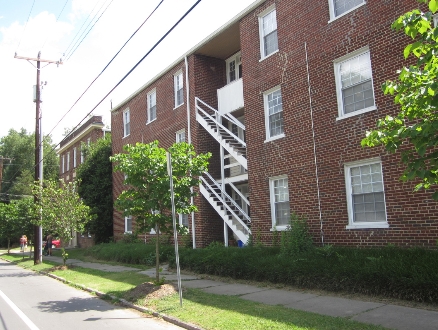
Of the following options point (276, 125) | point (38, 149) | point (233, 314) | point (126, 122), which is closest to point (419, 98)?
point (233, 314)

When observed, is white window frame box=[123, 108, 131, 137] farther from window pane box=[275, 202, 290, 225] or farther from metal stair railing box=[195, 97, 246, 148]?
window pane box=[275, 202, 290, 225]

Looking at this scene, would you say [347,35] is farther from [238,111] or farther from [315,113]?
[238,111]

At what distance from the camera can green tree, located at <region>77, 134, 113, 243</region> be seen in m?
27.0

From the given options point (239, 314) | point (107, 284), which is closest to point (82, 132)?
point (107, 284)

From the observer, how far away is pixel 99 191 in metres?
27.0

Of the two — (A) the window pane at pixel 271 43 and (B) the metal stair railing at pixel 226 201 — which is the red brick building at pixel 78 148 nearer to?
(B) the metal stair railing at pixel 226 201

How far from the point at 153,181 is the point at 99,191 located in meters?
17.6

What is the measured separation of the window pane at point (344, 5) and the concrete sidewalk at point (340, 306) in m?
7.96

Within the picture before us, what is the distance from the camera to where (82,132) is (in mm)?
34500

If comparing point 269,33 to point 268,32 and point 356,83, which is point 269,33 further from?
point 356,83

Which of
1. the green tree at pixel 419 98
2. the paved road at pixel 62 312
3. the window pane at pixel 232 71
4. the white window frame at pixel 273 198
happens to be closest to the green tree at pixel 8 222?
the paved road at pixel 62 312

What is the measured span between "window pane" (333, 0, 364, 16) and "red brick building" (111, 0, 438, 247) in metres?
0.03

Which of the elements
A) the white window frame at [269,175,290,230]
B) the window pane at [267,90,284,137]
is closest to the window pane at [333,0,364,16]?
the window pane at [267,90,284,137]

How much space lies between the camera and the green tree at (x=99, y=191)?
88.5ft
